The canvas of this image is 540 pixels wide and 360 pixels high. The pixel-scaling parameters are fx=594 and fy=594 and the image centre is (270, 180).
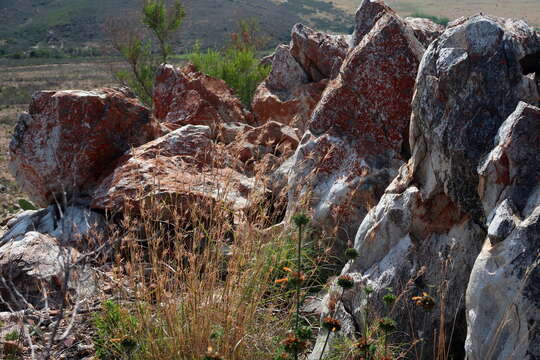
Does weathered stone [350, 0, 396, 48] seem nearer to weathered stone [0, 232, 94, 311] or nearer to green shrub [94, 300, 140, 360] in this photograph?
weathered stone [0, 232, 94, 311]

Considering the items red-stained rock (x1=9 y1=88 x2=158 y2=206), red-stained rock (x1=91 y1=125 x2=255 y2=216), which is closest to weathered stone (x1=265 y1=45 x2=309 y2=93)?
red-stained rock (x1=91 y1=125 x2=255 y2=216)

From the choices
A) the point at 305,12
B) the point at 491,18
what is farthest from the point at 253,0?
the point at 491,18

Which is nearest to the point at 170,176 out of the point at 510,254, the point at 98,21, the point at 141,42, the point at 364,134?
the point at 364,134

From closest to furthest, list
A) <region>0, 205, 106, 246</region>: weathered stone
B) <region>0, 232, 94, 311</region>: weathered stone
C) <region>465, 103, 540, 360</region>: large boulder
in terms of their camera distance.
→ <region>465, 103, 540, 360</region>: large boulder < <region>0, 232, 94, 311</region>: weathered stone < <region>0, 205, 106, 246</region>: weathered stone

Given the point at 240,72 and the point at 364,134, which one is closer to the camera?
the point at 364,134

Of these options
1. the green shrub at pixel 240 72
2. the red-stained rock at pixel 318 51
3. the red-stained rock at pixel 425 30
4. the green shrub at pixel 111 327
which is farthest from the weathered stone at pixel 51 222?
the green shrub at pixel 240 72

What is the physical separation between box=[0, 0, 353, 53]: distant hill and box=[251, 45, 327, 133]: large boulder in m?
42.3

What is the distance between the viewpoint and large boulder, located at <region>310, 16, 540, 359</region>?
353 centimetres

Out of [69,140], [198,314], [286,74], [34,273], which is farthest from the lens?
[286,74]

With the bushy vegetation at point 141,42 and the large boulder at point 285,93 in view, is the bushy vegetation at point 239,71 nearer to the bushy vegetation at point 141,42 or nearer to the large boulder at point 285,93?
the bushy vegetation at point 141,42

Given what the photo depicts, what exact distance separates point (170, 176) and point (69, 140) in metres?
1.43

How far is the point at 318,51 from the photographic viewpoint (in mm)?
8273

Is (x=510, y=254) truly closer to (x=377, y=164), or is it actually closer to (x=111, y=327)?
(x=377, y=164)

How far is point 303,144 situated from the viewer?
17.8 feet
